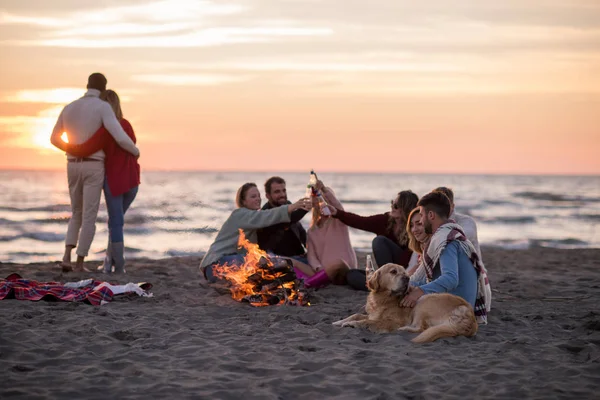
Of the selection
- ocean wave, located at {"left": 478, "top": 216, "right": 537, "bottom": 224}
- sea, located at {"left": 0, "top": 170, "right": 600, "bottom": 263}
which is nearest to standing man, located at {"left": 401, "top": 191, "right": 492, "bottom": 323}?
sea, located at {"left": 0, "top": 170, "right": 600, "bottom": 263}

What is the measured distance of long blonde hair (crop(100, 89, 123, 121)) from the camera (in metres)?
10.1

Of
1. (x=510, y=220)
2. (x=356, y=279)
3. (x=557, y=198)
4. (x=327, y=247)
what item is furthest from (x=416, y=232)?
(x=557, y=198)

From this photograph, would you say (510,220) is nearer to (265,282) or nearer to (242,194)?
(242,194)

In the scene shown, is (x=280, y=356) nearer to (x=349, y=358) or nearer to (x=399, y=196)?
(x=349, y=358)

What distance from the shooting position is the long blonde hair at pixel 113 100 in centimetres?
1012

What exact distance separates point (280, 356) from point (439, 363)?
1177 millimetres

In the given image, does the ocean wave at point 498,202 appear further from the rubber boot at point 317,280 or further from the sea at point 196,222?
the rubber boot at point 317,280

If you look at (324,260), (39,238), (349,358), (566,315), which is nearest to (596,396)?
(349,358)

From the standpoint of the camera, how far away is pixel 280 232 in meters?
8.85

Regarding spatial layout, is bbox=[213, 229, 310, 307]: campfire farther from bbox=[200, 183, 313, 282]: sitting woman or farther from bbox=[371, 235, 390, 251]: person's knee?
bbox=[371, 235, 390, 251]: person's knee

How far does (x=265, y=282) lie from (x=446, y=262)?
2.33m

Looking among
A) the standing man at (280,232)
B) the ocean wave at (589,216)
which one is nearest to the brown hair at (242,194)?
the standing man at (280,232)

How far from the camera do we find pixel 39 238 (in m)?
18.0

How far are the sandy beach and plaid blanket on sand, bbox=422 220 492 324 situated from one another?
0.21 meters
